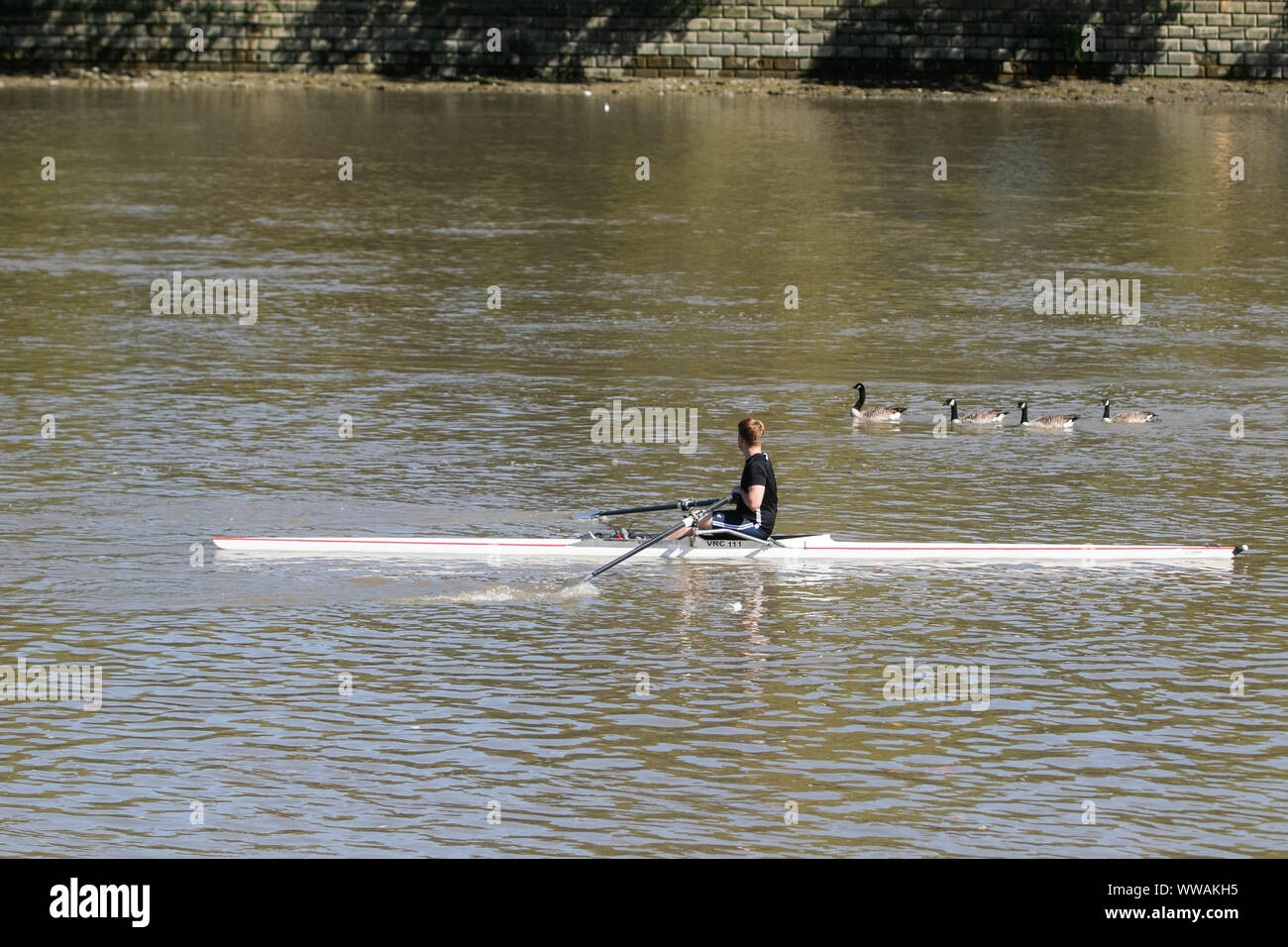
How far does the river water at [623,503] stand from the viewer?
13016mm

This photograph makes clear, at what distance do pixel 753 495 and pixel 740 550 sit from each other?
2.02 feet

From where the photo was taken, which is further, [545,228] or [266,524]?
[545,228]

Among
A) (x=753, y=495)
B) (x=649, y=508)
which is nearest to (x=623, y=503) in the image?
(x=649, y=508)

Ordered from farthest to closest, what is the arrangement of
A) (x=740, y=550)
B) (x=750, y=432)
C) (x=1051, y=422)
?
(x=1051, y=422) < (x=740, y=550) < (x=750, y=432)

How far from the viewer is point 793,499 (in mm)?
20516

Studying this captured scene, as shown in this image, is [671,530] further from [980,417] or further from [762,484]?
[980,417]

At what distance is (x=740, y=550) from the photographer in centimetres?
1833

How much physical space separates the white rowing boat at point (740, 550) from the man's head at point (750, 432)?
0.93 meters

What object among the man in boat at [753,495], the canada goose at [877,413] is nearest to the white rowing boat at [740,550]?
the man in boat at [753,495]

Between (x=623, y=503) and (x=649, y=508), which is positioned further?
(x=623, y=503)

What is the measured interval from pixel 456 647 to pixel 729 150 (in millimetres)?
35466

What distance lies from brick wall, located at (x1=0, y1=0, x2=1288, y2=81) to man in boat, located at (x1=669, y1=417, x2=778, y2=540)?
49.7 metres
